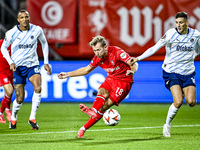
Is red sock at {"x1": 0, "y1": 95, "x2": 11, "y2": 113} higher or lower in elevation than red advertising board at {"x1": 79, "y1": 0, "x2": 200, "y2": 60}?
lower

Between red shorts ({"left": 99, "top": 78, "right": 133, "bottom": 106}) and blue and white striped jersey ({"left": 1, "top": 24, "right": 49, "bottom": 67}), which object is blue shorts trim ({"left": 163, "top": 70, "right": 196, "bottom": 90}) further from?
blue and white striped jersey ({"left": 1, "top": 24, "right": 49, "bottom": 67})

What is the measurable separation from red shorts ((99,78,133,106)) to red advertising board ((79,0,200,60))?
8758 mm

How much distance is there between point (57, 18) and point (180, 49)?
9665mm

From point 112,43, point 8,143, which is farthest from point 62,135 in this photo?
point 112,43

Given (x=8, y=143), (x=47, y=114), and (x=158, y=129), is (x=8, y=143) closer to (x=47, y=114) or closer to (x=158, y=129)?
(x=158, y=129)

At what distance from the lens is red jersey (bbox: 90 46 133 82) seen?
25.1 feet

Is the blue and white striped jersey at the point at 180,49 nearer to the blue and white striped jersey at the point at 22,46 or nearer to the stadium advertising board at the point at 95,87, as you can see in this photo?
the blue and white striped jersey at the point at 22,46

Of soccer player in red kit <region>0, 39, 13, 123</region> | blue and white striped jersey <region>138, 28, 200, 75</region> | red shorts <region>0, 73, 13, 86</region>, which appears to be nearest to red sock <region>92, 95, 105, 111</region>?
blue and white striped jersey <region>138, 28, 200, 75</region>

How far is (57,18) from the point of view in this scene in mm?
17016

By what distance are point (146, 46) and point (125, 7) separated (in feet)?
5.00

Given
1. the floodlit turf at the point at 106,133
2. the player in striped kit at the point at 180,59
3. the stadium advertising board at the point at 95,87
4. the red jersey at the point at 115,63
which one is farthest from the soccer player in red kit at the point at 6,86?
the stadium advertising board at the point at 95,87

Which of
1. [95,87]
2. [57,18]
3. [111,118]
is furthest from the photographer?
[57,18]

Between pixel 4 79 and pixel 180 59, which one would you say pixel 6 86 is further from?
pixel 180 59

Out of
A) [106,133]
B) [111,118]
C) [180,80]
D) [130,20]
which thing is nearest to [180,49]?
[180,80]
